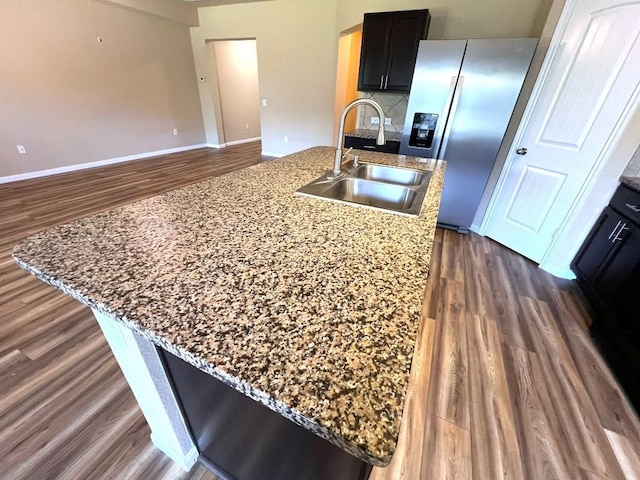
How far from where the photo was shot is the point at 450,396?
132 centimetres

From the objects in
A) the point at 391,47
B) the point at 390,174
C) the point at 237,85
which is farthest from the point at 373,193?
the point at 237,85

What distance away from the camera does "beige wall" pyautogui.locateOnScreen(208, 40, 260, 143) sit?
19.5 ft

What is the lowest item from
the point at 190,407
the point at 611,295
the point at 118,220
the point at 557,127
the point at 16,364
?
the point at 16,364

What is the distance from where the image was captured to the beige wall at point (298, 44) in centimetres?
304

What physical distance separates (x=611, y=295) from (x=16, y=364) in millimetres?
3504

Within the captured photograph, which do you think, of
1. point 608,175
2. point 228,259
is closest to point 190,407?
point 228,259

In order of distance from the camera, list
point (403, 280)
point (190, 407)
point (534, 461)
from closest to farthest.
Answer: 1. point (403, 280)
2. point (190, 407)
3. point (534, 461)

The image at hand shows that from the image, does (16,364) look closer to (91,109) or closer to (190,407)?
(190,407)

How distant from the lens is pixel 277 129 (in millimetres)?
5340

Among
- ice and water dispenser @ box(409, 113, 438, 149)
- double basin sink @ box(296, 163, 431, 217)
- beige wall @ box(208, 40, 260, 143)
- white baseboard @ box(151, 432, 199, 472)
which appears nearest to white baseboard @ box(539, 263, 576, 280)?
ice and water dispenser @ box(409, 113, 438, 149)

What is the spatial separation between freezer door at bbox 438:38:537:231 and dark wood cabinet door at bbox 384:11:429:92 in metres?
0.66

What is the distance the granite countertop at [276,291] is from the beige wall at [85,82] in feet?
14.9

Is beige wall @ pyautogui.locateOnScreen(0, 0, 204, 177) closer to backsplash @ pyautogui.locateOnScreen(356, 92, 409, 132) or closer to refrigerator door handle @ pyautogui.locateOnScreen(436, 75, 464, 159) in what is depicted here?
backsplash @ pyautogui.locateOnScreen(356, 92, 409, 132)

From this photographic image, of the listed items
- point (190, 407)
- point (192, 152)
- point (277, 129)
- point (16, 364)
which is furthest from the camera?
point (192, 152)
